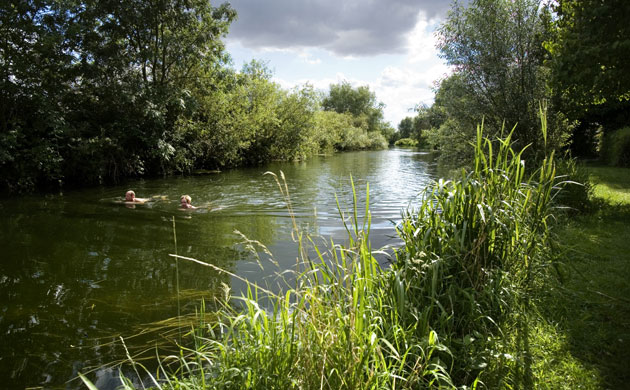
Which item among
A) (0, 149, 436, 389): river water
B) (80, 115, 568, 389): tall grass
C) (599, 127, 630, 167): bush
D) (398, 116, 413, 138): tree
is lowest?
(0, 149, 436, 389): river water

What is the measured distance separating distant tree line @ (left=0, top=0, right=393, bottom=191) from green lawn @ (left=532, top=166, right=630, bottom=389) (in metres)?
14.4

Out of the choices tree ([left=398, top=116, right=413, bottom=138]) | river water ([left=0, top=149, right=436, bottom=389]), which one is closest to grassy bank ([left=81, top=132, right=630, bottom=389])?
river water ([left=0, top=149, right=436, bottom=389])

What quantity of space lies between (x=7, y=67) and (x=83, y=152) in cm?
349

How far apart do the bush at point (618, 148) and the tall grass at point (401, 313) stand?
1547 centimetres

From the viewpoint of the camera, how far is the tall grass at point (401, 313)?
2322 mm

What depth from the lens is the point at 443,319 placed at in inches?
118

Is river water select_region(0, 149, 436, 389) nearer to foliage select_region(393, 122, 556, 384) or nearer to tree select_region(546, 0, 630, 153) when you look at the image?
foliage select_region(393, 122, 556, 384)

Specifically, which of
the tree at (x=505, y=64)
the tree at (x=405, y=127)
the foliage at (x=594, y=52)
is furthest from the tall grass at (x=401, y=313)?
the tree at (x=405, y=127)

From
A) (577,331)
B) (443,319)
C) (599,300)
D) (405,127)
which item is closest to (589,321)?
(577,331)

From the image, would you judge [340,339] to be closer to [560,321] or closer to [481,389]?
[481,389]

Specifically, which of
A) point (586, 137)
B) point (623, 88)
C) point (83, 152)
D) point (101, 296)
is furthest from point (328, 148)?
point (101, 296)

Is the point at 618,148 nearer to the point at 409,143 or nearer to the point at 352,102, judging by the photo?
the point at 352,102

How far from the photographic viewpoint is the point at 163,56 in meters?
17.6

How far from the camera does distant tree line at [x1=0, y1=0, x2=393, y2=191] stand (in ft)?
42.7
